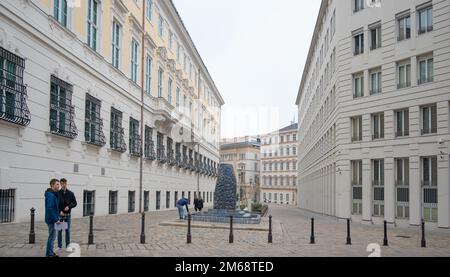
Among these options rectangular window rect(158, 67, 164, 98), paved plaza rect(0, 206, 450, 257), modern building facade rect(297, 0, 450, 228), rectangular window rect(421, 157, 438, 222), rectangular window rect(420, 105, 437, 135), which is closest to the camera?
paved plaza rect(0, 206, 450, 257)

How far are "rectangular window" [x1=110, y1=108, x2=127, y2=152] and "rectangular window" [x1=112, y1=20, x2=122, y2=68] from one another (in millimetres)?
2736

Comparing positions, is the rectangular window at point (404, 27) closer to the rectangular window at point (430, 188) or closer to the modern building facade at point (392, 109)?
the modern building facade at point (392, 109)

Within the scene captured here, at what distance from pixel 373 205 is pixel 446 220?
17.7 feet

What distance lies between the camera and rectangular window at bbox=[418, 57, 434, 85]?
24797 millimetres

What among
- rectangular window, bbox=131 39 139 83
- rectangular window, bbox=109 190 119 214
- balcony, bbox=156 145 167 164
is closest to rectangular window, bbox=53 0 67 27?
rectangular window, bbox=109 190 119 214

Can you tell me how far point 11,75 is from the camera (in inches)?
613

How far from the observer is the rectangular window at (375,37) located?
28.6 m

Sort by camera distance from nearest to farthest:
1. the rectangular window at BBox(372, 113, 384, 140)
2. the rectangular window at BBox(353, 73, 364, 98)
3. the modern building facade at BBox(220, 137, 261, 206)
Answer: the rectangular window at BBox(372, 113, 384, 140) → the rectangular window at BBox(353, 73, 364, 98) → the modern building facade at BBox(220, 137, 261, 206)

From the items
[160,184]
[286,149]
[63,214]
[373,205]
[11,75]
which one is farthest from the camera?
[286,149]

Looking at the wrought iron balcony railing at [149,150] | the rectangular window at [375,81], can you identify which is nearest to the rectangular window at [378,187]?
the rectangular window at [375,81]

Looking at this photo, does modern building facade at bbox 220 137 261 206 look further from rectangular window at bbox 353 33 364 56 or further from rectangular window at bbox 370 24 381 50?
rectangular window at bbox 370 24 381 50

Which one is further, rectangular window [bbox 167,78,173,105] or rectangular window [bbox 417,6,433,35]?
rectangular window [bbox 167,78,173,105]

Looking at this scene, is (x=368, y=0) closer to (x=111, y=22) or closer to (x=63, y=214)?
(x=111, y=22)
